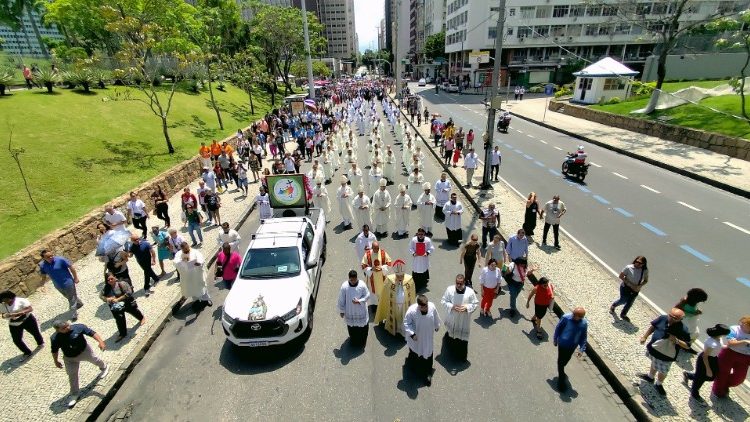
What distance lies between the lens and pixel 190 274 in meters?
8.05

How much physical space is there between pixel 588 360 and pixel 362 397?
12.7 feet

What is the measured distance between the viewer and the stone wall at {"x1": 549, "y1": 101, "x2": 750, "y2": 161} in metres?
18.2

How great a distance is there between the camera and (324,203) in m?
12.6

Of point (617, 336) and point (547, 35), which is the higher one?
point (547, 35)

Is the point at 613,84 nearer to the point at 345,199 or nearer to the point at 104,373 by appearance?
the point at 345,199

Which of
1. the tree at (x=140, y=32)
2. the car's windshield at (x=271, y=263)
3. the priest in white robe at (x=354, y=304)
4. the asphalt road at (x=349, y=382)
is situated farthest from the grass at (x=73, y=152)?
the priest in white robe at (x=354, y=304)

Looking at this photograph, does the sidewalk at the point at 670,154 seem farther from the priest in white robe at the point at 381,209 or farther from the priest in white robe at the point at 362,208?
the priest in white robe at the point at 362,208

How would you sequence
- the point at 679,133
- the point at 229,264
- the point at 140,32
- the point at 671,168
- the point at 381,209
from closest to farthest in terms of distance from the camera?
the point at 229,264, the point at 381,209, the point at 140,32, the point at 671,168, the point at 679,133

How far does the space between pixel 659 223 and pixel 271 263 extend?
1151 cm

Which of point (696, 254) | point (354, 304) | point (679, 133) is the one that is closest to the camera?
point (354, 304)

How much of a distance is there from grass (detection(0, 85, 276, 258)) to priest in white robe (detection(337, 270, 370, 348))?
28.2 feet

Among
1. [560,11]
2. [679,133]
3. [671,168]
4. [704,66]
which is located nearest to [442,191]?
[671,168]

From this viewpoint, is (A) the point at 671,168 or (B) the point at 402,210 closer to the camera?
(B) the point at 402,210

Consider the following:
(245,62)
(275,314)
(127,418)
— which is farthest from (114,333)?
(245,62)
